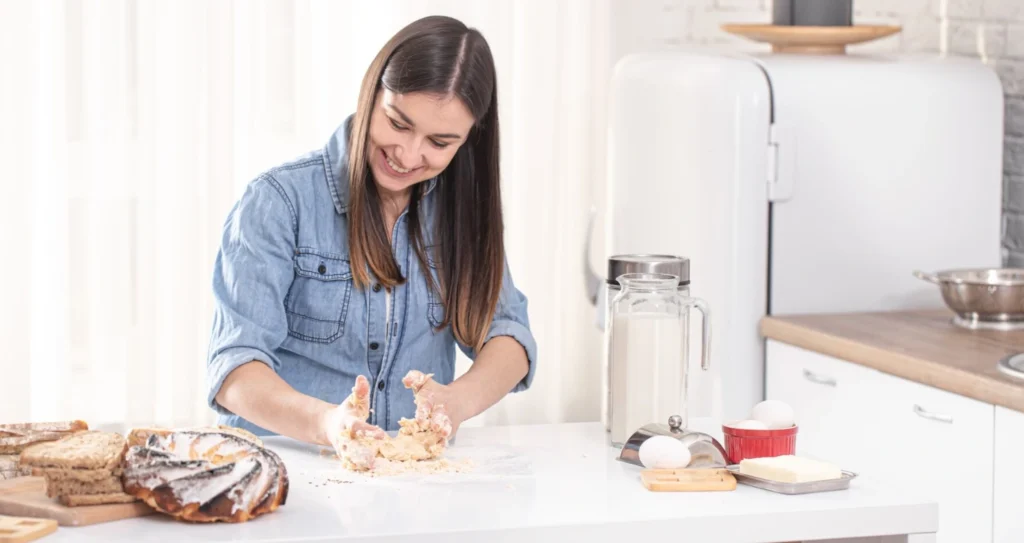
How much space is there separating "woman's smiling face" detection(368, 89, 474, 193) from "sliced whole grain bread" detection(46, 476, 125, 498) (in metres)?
0.66

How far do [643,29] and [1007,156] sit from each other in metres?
0.96

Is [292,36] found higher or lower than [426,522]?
higher

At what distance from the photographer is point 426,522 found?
1321 millimetres

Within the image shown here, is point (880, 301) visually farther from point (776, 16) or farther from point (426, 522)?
point (426, 522)

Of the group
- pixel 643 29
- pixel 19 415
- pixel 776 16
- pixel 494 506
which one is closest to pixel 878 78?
pixel 776 16

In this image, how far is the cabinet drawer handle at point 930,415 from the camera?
216 centimetres

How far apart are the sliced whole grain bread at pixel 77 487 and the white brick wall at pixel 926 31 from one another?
2224mm

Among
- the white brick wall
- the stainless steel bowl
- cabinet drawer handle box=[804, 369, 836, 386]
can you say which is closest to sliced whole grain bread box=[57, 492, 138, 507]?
cabinet drawer handle box=[804, 369, 836, 386]

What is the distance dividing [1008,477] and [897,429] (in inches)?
11.2

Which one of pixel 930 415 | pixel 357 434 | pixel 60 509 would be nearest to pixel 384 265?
pixel 357 434

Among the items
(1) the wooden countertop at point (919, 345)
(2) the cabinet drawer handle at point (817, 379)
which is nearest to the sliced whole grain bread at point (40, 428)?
(1) the wooden countertop at point (919, 345)

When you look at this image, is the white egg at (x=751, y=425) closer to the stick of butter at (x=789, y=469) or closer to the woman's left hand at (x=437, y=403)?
the stick of butter at (x=789, y=469)

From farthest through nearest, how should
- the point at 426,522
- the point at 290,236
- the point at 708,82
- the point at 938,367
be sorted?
1. the point at 708,82
2. the point at 938,367
3. the point at 290,236
4. the point at 426,522

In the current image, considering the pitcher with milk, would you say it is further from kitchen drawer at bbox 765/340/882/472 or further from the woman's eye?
kitchen drawer at bbox 765/340/882/472
